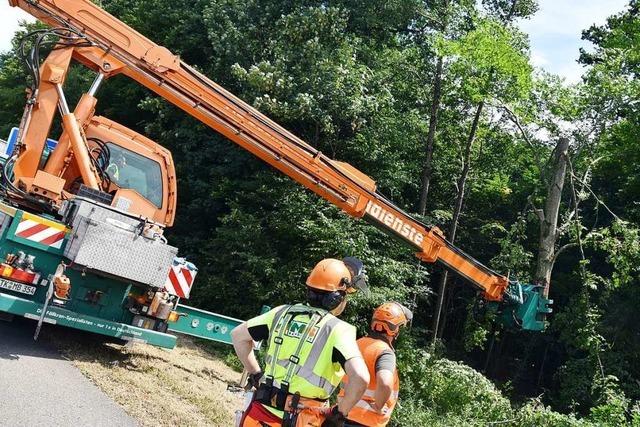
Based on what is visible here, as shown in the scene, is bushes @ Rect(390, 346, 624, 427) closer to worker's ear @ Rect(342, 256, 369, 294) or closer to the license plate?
the license plate

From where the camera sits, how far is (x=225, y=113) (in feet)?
27.7

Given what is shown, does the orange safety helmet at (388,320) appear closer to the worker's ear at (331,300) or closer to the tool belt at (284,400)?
the worker's ear at (331,300)

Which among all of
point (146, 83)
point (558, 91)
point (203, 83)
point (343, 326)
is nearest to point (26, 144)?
point (146, 83)

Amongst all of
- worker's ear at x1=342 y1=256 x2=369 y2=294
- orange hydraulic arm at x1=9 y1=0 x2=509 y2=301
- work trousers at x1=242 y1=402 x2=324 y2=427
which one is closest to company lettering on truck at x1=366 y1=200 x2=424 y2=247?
orange hydraulic arm at x1=9 y1=0 x2=509 y2=301

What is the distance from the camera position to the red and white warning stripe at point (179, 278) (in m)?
7.86

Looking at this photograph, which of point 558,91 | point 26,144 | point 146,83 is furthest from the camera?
point 558,91

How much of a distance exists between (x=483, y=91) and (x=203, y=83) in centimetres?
736

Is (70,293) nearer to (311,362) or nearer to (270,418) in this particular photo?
(270,418)

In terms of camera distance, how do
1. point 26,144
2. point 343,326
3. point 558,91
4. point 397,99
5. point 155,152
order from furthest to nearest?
1. point 397,99
2. point 558,91
3. point 155,152
4. point 26,144
5. point 343,326

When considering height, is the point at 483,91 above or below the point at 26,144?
above

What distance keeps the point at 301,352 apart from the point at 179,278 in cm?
493

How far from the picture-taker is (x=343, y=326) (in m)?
3.31

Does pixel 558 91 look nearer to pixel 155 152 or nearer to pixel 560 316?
pixel 560 316

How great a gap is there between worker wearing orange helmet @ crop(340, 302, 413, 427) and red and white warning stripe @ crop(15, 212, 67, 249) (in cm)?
401
